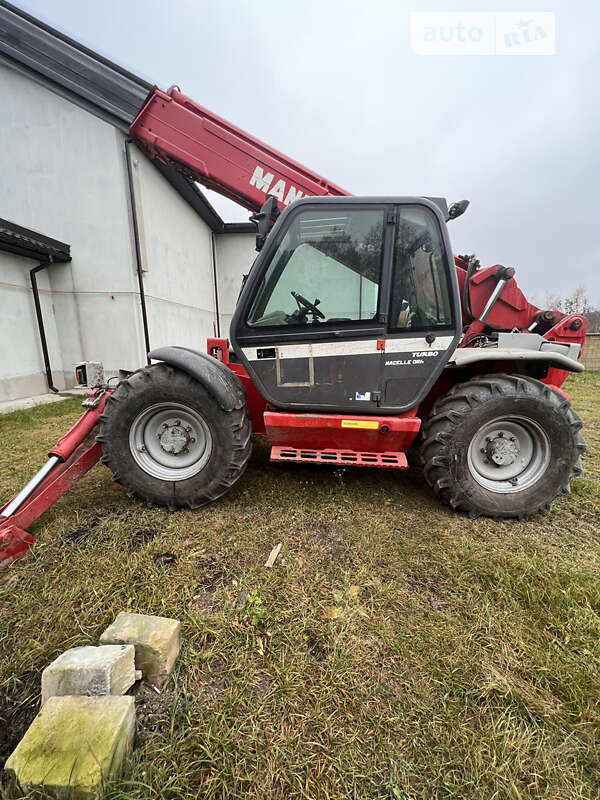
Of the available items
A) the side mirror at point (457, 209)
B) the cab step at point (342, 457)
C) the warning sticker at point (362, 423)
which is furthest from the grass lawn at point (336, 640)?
the side mirror at point (457, 209)

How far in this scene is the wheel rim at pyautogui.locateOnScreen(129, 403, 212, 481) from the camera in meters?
2.54

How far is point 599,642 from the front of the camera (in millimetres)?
1497

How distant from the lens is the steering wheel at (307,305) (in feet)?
7.92

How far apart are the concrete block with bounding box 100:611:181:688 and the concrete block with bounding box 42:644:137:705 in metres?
0.09

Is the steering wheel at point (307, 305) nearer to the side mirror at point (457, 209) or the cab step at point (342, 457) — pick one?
the cab step at point (342, 457)

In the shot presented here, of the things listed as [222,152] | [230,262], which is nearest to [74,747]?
[222,152]

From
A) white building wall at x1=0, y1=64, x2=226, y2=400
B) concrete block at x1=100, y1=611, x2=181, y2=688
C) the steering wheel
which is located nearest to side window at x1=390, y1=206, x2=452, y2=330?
the steering wheel

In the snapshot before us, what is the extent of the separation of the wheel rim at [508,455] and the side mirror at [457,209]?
1591mm

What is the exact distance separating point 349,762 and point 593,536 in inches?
89.9

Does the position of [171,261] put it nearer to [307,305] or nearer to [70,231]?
[70,231]

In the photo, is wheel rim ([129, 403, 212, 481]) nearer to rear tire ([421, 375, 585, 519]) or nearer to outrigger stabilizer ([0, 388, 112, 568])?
outrigger stabilizer ([0, 388, 112, 568])

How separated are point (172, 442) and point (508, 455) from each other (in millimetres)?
2636

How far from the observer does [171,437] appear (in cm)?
259

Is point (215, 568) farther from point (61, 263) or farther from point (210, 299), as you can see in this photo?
point (210, 299)
